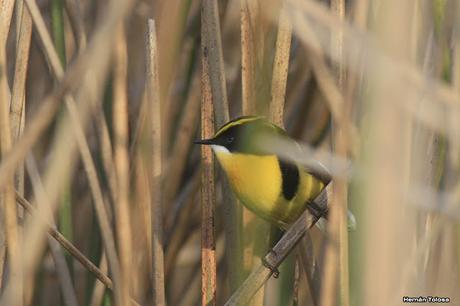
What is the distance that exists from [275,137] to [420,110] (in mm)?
562

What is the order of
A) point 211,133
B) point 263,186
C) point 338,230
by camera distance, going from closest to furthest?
point 338,230 → point 211,133 → point 263,186

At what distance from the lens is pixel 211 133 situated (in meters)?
1.66

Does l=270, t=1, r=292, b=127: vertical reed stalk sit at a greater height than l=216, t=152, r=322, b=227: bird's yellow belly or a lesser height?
greater

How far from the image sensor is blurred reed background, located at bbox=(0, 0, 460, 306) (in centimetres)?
98

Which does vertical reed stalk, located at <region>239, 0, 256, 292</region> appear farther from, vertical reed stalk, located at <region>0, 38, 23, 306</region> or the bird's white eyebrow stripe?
vertical reed stalk, located at <region>0, 38, 23, 306</region>

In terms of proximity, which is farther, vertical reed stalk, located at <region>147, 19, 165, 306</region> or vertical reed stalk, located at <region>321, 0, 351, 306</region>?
vertical reed stalk, located at <region>147, 19, 165, 306</region>

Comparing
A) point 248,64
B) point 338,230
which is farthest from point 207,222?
point 338,230

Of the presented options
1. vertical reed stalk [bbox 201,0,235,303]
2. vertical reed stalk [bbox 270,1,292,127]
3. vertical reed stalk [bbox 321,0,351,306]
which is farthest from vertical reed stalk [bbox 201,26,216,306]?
vertical reed stalk [bbox 321,0,351,306]

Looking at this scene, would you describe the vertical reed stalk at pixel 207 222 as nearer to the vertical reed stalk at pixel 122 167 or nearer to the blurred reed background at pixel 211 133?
the blurred reed background at pixel 211 133

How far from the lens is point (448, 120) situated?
1.12m

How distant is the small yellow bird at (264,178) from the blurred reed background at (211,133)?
42 millimetres

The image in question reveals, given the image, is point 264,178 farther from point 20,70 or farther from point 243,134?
point 20,70

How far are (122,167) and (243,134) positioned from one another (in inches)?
10.3

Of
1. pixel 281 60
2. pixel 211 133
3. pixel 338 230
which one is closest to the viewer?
pixel 338 230
